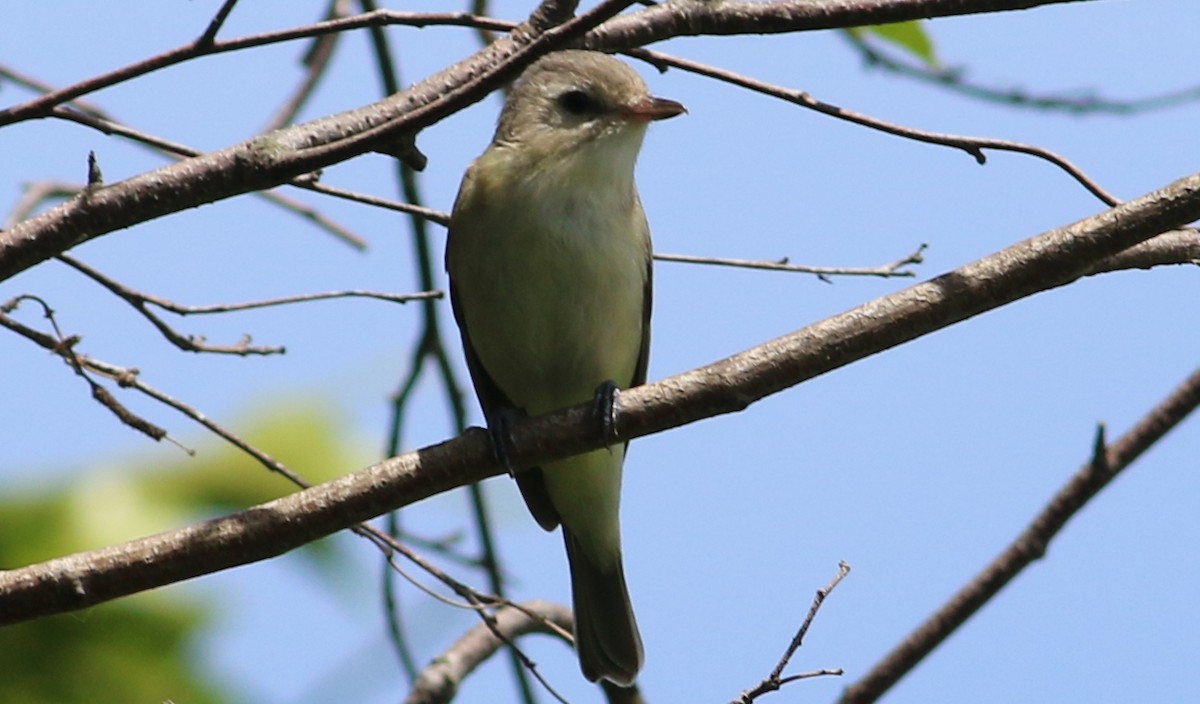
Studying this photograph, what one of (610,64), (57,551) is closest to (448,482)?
(57,551)

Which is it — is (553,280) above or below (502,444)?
above

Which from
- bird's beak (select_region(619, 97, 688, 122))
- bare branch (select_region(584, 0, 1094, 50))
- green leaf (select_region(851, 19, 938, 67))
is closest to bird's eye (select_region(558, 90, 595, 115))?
bird's beak (select_region(619, 97, 688, 122))

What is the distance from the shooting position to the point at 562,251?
4562mm

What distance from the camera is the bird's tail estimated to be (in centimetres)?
518

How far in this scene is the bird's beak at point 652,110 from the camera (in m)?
4.63

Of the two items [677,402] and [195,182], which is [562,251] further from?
[195,182]

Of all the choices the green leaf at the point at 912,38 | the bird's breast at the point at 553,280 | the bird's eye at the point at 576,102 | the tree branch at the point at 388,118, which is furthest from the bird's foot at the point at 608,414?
the bird's eye at the point at 576,102

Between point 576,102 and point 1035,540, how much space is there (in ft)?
7.14

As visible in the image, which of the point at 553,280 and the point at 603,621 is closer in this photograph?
the point at 553,280

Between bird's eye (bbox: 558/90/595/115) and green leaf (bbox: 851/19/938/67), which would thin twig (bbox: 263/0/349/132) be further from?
green leaf (bbox: 851/19/938/67)

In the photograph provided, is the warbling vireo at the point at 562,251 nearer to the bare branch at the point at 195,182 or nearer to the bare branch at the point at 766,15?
the bare branch at the point at 766,15

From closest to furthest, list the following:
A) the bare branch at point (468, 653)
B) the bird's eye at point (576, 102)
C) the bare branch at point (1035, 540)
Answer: the bare branch at point (1035, 540) → the bare branch at point (468, 653) → the bird's eye at point (576, 102)

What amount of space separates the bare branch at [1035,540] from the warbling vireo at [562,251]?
4.46ft

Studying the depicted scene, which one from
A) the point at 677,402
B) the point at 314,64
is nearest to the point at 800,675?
the point at 677,402
